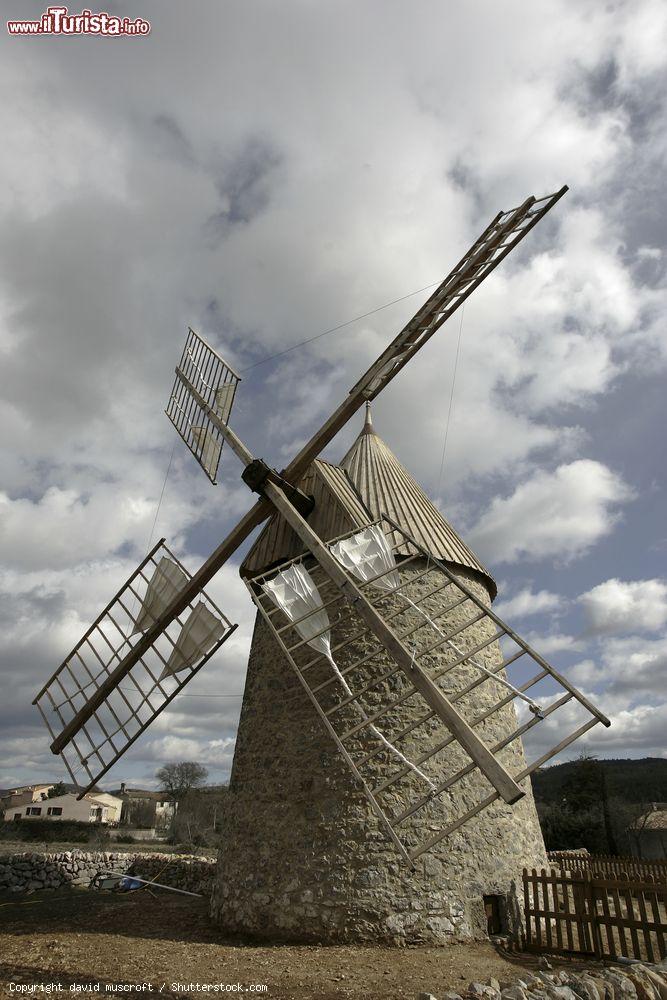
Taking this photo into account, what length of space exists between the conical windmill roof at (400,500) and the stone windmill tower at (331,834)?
3cm

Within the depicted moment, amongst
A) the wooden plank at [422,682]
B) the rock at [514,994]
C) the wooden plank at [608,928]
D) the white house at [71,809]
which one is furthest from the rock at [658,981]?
the white house at [71,809]

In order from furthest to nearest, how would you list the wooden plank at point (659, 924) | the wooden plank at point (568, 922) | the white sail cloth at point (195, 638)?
1. the white sail cloth at point (195, 638)
2. the wooden plank at point (568, 922)
3. the wooden plank at point (659, 924)

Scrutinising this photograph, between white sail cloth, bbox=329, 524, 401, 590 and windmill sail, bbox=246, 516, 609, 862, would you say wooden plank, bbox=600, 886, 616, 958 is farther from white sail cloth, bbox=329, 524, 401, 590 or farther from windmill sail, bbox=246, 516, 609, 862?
white sail cloth, bbox=329, 524, 401, 590

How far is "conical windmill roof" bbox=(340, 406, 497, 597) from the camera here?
8.71 m

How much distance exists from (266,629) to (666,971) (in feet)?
19.6

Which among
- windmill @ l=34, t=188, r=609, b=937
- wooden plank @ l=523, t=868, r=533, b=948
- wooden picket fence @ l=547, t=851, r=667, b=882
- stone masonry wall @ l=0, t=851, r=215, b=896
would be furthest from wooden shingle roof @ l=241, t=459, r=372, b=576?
wooden picket fence @ l=547, t=851, r=667, b=882

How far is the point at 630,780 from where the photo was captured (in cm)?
4303

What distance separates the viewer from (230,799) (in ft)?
27.5

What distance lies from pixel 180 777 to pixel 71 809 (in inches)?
352

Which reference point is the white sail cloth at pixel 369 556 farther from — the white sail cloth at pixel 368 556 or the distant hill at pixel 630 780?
the distant hill at pixel 630 780

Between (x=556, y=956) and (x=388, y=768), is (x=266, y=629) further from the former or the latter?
(x=556, y=956)

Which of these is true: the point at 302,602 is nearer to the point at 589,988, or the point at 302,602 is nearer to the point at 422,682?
the point at 422,682

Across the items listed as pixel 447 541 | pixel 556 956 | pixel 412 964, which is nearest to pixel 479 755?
pixel 412 964

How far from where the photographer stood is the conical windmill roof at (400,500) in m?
8.71
